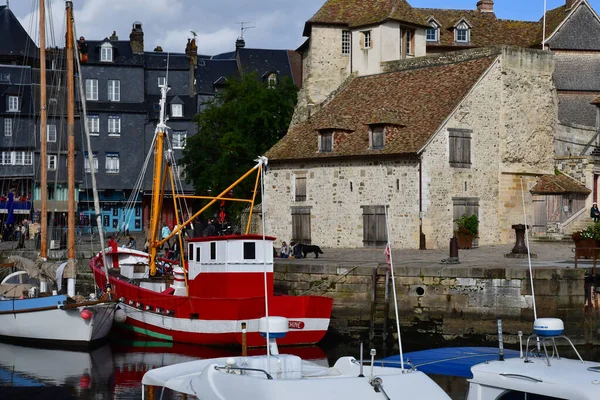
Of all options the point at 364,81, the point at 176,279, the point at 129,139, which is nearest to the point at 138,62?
the point at 129,139

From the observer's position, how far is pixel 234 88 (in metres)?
48.8

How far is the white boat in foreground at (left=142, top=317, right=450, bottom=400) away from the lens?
11555 mm

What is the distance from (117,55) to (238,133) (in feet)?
65.0

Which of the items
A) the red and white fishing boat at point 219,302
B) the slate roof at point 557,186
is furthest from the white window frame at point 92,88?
the red and white fishing boat at point 219,302

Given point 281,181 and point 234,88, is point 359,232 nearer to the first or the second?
point 281,181

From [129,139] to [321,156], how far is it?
2584 cm

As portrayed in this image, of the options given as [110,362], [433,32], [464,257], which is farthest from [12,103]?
[110,362]

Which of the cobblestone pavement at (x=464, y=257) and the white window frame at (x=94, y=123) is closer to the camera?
the cobblestone pavement at (x=464, y=257)

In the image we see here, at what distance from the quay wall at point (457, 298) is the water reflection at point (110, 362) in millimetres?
1222

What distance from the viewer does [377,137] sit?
1507 inches

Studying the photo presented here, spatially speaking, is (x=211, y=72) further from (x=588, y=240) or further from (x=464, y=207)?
(x=588, y=240)

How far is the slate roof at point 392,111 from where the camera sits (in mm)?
38094

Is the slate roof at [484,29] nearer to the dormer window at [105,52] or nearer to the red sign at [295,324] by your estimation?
the dormer window at [105,52]

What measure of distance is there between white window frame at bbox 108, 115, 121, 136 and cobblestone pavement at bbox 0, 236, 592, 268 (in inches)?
1063
